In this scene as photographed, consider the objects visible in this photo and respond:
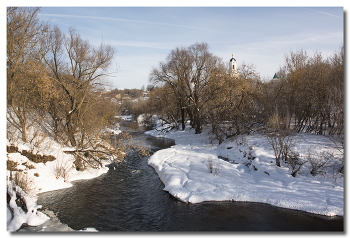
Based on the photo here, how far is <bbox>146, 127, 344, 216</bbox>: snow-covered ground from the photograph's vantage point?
8.16 metres

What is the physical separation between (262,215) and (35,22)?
13446 mm

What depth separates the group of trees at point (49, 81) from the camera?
10039mm

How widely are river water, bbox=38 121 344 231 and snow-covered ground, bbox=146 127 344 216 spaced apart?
400mm

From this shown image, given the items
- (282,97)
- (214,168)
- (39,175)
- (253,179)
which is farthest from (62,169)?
(282,97)

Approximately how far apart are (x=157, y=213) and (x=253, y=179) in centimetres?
519

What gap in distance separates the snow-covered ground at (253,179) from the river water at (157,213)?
1.31ft

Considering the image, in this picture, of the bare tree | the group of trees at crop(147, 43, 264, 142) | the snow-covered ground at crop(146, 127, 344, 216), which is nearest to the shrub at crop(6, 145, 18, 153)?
the bare tree

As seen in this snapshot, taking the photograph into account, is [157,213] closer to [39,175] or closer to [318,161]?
[39,175]

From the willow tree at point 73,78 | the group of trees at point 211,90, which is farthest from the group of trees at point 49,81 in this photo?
the group of trees at point 211,90

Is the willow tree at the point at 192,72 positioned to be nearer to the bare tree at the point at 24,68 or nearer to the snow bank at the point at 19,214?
the bare tree at the point at 24,68

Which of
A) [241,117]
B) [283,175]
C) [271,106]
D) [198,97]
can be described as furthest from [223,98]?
[283,175]

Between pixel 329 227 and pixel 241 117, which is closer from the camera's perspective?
pixel 329 227

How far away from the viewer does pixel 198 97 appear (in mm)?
23406
